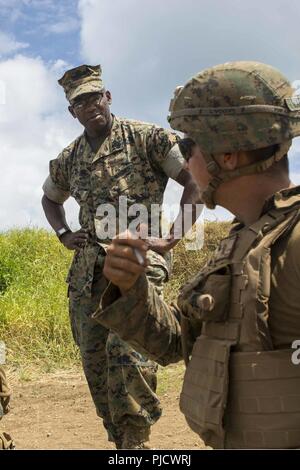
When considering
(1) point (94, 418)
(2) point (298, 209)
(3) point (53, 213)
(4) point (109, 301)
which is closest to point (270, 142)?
(2) point (298, 209)

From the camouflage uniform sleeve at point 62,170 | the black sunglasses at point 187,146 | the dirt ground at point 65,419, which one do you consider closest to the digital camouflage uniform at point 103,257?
the camouflage uniform sleeve at point 62,170

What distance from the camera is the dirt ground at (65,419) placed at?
17.4ft

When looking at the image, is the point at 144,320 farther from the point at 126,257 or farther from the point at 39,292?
the point at 39,292

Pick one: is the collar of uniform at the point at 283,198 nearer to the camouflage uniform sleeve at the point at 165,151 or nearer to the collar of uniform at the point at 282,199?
the collar of uniform at the point at 282,199

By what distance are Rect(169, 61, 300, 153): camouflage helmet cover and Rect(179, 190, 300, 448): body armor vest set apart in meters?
0.20

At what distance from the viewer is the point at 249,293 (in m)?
1.92

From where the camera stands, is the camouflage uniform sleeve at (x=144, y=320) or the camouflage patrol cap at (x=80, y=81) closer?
the camouflage uniform sleeve at (x=144, y=320)

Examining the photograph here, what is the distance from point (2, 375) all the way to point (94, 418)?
270cm

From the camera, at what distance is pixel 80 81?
4590 mm

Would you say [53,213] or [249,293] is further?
[53,213]

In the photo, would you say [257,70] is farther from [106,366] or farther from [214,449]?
[106,366]

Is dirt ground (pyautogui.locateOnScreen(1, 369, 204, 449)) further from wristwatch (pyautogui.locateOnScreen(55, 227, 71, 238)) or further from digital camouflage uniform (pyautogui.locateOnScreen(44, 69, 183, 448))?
wristwatch (pyautogui.locateOnScreen(55, 227, 71, 238))

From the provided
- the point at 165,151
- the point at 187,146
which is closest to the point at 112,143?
the point at 165,151

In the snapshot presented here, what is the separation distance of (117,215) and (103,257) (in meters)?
0.26
